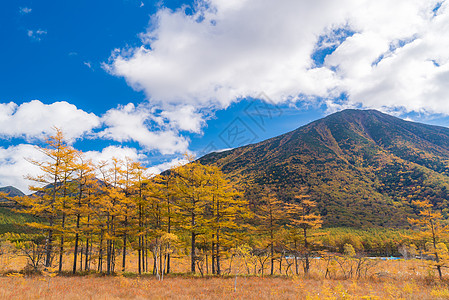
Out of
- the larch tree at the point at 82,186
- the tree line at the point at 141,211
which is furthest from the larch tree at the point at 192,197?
the larch tree at the point at 82,186

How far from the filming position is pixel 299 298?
13.5 meters

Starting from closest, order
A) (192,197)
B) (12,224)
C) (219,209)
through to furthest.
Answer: (12,224) < (192,197) < (219,209)

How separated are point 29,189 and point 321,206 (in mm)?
133224

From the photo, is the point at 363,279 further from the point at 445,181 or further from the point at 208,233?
the point at 445,181

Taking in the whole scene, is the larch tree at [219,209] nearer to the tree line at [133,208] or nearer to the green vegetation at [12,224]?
the tree line at [133,208]

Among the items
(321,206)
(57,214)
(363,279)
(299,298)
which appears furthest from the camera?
(321,206)


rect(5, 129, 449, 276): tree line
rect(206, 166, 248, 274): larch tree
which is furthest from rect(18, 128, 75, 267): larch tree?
rect(206, 166, 248, 274): larch tree

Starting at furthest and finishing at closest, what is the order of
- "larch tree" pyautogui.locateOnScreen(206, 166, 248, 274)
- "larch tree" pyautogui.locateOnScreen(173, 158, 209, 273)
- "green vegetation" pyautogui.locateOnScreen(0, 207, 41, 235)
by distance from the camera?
1. "larch tree" pyautogui.locateOnScreen(173, 158, 209, 273)
2. "larch tree" pyautogui.locateOnScreen(206, 166, 248, 274)
3. "green vegetation" pyautogui.locateOnScreen(0, 207, 41, 235)

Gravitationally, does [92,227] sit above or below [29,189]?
below

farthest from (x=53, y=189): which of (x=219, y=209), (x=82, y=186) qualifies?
(x=219, y=209)

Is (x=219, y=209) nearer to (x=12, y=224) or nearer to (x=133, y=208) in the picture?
(x=133, y=208)

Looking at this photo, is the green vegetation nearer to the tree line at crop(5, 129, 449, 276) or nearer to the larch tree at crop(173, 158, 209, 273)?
the tree line at crop(5, 129, 449, 276)

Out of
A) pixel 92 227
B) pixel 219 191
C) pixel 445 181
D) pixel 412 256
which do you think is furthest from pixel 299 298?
pixel 445 181

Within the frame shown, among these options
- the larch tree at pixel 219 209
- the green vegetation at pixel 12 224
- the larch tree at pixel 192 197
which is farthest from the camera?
the larch tree at pixel 192 197
